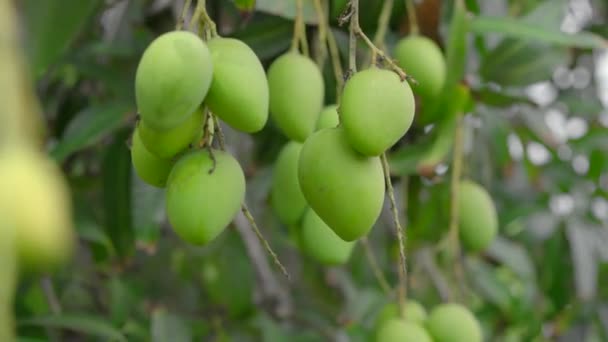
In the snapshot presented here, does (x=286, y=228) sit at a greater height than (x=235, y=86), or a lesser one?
lesser

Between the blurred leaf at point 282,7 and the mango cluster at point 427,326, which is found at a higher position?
the blurred leaf at point 282,7

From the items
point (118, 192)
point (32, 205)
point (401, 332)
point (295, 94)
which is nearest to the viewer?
point (32, 205)

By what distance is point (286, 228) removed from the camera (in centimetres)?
117

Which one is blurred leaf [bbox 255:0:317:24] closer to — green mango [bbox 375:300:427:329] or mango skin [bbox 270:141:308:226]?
mango skin [bbox 270:141:308:226]

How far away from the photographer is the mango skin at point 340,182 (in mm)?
403

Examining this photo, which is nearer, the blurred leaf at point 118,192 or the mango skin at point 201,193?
the mango skin at point 201,193

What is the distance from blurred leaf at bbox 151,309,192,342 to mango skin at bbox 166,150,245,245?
44 cm

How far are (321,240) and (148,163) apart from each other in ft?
0.55

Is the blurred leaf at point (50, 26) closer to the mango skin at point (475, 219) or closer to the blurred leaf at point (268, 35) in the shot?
the blurred leaf at point (268, 35)

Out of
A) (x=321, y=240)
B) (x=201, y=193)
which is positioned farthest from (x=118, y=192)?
(x=201, y=193)

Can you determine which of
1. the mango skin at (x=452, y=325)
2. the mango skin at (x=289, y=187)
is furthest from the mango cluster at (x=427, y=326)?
the mango skin at (x=289, y=187)

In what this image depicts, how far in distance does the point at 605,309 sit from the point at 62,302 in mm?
848

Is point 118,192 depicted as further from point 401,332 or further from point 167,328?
point 401,332

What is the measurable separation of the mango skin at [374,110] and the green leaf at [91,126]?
1.46 ft
